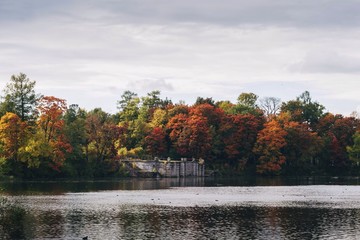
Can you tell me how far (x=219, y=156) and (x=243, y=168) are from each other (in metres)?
6.67

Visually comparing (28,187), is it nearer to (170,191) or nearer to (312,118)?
(170,191)

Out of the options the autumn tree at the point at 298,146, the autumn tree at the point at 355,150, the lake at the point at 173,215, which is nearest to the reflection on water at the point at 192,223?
the lake at the point at 173,215

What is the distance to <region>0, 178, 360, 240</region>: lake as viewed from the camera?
47094 mm

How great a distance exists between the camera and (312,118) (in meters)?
176

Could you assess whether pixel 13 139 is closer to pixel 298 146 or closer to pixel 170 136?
pixel 170 136

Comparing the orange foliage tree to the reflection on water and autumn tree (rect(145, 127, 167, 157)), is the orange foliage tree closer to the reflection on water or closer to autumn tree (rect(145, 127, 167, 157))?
autumn tree (rect(145, 127, 167, 157))

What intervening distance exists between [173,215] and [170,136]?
8024 centimetres

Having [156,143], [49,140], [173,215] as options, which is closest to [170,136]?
[156,143]

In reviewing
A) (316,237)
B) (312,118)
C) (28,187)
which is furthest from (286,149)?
(316,237)

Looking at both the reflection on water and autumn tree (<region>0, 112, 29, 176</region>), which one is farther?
autumn tree (<region>0, 112, 29, 176</region>)

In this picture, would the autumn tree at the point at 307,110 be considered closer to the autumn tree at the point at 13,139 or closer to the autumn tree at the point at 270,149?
the autumn tree at the point at 270,149

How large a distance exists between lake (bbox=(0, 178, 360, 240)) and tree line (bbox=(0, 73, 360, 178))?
26.1 meters

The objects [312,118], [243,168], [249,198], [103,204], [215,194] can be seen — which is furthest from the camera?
[312,118]

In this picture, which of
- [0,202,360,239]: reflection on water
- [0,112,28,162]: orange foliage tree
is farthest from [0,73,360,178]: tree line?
[0,202,360,239]: reflection on water
